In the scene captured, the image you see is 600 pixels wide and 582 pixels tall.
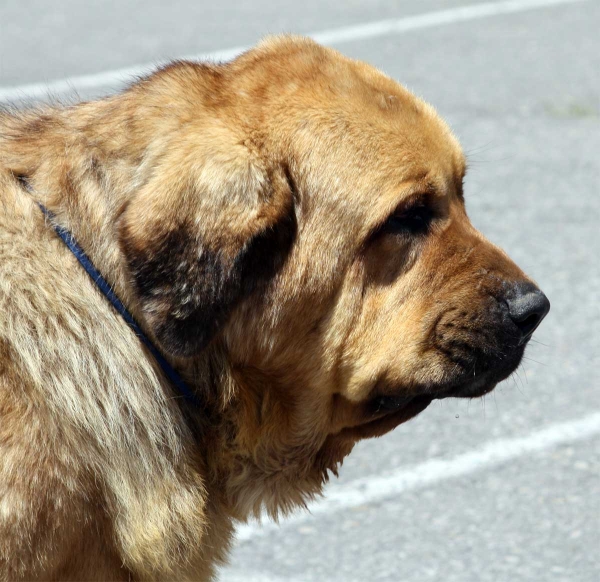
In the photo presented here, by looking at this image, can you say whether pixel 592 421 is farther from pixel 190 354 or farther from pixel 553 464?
pixel 190 354

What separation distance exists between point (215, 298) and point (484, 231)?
14.2 feet

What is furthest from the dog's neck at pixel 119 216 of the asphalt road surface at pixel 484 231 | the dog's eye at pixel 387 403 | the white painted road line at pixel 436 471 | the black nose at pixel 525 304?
the white painted road line at pixel 436 471

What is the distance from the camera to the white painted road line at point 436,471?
13.8 ft

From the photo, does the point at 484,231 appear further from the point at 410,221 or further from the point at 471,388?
the point at 410,221

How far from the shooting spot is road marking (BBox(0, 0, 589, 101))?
29.4ft

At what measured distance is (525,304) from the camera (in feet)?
9.58

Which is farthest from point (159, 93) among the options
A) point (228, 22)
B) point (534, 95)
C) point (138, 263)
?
point (228, 22)

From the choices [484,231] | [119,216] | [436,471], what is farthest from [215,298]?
[484,231]

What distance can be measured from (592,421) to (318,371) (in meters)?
2.36

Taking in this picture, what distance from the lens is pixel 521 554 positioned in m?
3.91

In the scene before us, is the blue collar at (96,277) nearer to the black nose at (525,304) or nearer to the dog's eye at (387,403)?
the dog's eye at (387,403)

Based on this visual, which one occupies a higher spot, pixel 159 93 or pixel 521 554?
pixel 159 93

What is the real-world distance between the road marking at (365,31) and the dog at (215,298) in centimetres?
624

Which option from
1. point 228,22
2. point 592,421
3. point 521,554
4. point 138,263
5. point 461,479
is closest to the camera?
point 138,263
